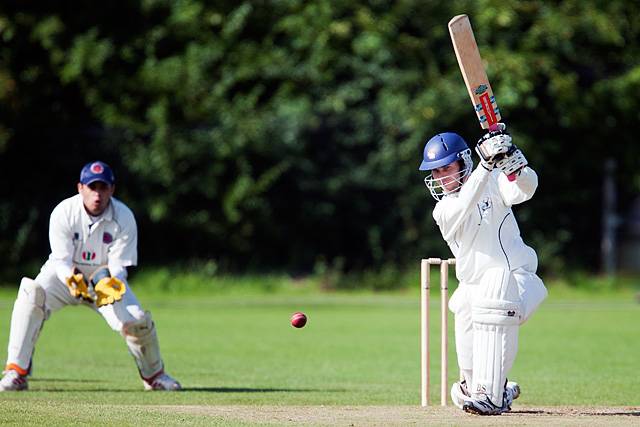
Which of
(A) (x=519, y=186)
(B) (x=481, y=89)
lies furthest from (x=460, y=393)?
(B) (x=481, y=89)

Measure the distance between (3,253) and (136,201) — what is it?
212 centimetres

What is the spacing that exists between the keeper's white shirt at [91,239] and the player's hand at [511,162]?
291 centimetres

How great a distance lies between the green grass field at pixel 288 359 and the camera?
6906 millimetres

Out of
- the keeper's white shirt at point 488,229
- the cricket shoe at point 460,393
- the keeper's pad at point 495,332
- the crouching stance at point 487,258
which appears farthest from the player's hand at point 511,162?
the cricket shoe at point 460,393

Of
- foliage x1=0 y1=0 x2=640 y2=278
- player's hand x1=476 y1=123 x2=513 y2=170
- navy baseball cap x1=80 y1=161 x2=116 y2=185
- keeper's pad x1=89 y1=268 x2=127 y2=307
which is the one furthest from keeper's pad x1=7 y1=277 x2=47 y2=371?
foliage x1=0 y1=0 x2=640 y2=278

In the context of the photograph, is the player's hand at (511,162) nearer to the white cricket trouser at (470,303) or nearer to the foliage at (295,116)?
the white cricket trouser at (470,303)

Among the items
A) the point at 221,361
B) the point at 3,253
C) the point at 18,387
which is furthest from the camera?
the point at 3,253

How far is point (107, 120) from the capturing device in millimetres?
18594

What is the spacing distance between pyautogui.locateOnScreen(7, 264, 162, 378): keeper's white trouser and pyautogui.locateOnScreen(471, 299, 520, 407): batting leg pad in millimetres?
2572

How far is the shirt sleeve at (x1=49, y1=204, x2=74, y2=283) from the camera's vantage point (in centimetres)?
751

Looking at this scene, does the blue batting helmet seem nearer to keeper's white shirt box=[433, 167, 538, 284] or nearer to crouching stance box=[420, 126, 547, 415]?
crouching stance box=[420, 126, 547, 415]

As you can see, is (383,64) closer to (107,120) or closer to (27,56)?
(107,120)

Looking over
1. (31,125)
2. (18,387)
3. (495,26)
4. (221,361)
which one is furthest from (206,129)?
(18,387)

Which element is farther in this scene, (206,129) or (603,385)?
(206,129)
